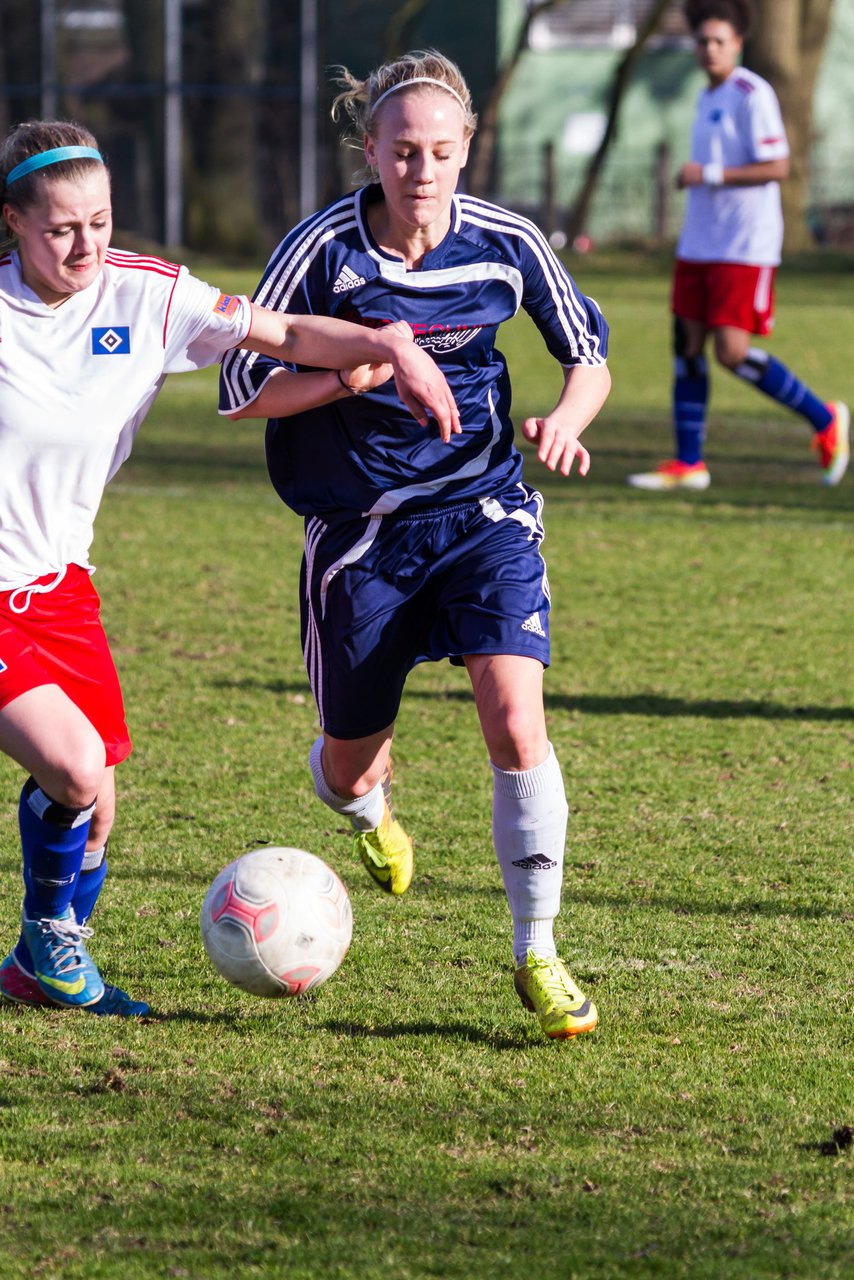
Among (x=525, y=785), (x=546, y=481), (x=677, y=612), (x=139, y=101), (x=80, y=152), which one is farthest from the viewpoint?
(x=139, y=101)

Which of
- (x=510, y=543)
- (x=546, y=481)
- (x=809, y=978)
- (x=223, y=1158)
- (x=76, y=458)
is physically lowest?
(x=546, y=481)

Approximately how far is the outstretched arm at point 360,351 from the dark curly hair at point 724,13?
6.33m

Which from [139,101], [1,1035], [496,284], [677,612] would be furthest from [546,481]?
[139,101]

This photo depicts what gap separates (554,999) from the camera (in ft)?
11.6

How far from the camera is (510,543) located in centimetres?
387

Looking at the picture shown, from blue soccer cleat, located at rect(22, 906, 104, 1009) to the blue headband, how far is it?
1.48 metres

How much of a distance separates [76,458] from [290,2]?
30373mm

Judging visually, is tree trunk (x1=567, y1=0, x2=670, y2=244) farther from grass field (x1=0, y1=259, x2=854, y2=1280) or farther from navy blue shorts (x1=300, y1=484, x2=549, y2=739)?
navy blue shorts (x1=300, y1=484, x2=549, y2=739)

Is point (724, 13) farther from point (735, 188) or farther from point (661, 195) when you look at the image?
point (661, 195)

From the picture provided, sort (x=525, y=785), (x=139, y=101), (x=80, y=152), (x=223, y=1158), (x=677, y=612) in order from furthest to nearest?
1. (x=139, y=101)
2. (x=677, y=612)
3. (x=525, y=785)
4. (x=80, y=152)
5. (x=223, y=1158)

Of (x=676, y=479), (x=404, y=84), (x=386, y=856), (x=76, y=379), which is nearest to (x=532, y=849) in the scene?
(x=386, y=856)

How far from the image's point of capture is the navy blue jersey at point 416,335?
12.5ft

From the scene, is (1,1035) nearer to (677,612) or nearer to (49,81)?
(677,612)

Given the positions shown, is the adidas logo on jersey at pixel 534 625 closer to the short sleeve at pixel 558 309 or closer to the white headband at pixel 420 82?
the short sleeve at pixel 558 309
